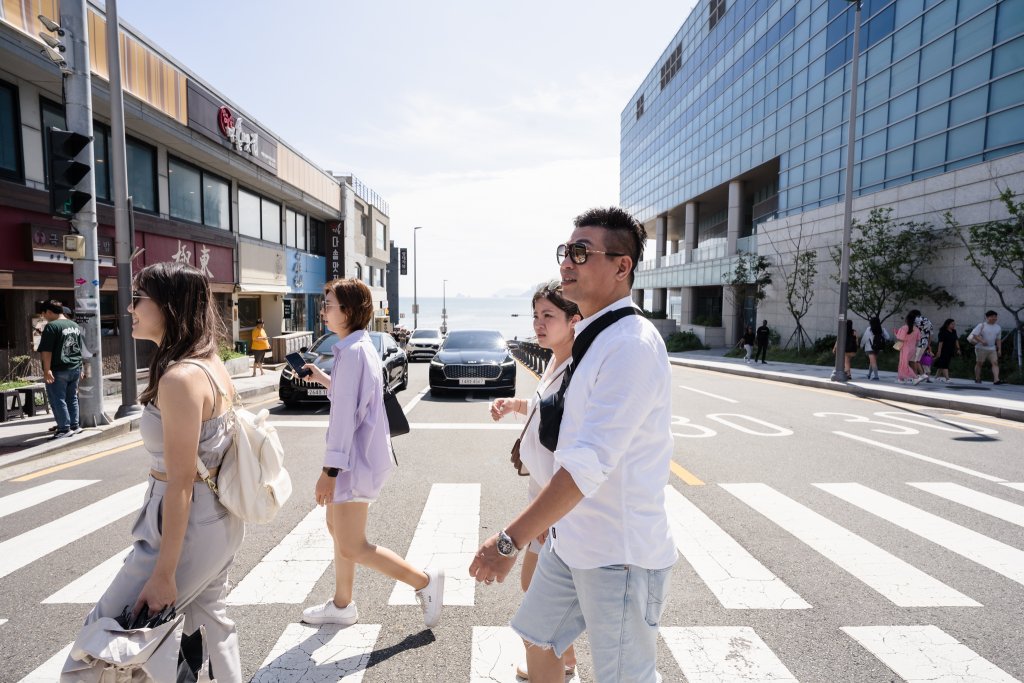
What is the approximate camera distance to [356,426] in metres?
3.03

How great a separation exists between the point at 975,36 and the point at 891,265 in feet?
24.8

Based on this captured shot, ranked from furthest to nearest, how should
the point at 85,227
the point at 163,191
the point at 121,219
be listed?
the point at 163,191, the point at 121,219, the point at 85,227

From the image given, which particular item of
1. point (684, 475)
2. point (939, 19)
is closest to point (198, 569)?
point (684, 475)

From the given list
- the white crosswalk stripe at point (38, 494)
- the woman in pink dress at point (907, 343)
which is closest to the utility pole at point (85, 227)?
the white crosswalk stripe at point (38, 494)

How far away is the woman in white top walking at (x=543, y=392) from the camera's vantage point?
2.43 m

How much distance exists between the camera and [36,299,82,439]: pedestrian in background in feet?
25.5

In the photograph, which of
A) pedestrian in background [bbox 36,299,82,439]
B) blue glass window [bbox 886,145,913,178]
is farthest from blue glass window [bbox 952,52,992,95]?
pedestrian in background [bbox 36,299,82,439]

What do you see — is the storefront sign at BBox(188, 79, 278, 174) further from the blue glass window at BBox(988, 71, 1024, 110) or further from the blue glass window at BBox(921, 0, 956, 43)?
the blue glass window at BBox(921, 0, 956, 43)

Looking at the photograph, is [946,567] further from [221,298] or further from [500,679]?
[221,298]

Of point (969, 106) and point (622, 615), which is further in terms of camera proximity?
point (969, 106)

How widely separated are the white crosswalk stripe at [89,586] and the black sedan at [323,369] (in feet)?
17.0

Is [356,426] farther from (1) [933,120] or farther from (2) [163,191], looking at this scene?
(1) [933,120]

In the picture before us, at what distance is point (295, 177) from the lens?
2527 cm

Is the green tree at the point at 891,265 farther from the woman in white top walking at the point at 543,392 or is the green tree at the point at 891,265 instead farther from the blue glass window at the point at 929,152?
the woman in white top walking at the point at 543,392
